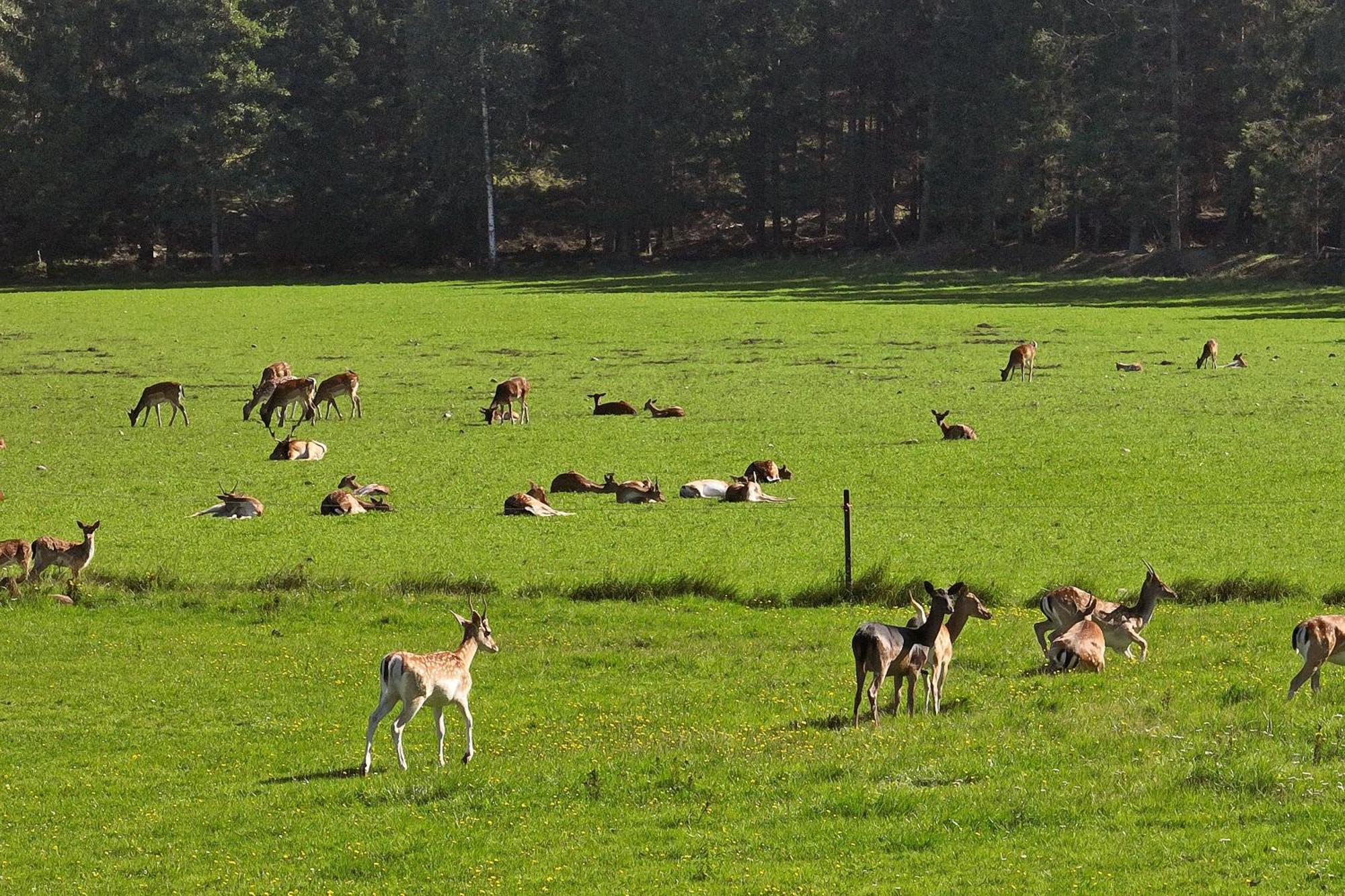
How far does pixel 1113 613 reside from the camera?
14.5 metres

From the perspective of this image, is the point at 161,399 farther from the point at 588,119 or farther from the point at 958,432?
the point at 588,119

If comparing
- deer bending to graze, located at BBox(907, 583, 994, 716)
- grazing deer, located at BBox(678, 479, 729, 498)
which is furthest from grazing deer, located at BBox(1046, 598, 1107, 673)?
grazing deer, located at BBox(678, 479, 729, 498)

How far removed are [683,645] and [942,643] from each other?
13.1 feet

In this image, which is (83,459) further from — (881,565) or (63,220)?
(63,220)

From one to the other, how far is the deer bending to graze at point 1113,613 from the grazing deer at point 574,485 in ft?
37.3

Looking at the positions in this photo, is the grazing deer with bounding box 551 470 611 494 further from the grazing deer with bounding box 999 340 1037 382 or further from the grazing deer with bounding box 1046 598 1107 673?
the grazing deer with bounding box 999 340 1037 382

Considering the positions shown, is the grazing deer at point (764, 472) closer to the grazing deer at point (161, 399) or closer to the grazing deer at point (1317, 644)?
the grazing deer at point (1317, 644)

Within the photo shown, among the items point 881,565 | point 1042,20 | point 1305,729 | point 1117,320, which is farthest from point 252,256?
point 1305,729

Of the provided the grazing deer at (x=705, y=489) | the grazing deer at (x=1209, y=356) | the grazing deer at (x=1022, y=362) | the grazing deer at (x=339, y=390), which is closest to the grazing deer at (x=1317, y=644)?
the grazing deer at (x=705, y=489)

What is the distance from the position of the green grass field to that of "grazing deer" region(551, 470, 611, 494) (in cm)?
78

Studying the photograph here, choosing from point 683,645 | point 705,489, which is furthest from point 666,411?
point 683,645

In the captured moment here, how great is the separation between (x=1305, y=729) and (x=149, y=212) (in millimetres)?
90715

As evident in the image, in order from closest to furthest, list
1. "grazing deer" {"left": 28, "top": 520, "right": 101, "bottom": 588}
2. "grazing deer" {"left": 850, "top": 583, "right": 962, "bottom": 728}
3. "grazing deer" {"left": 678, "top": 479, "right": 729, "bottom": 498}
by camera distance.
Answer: "grazing deer" {"left": 850, "top": 583, "right": 962, "bottom": 728}
"grazing deer" {"left": 28, "top": 520, "right": 101, "bottom": 588}
"grazing deer" {"left": 678, "top": 479, "right": 729, "bottom": 498}

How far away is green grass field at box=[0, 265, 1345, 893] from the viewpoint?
9609 mm
